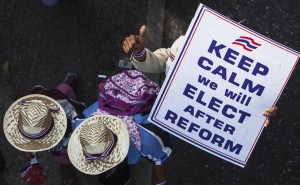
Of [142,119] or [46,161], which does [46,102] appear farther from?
[46,161]

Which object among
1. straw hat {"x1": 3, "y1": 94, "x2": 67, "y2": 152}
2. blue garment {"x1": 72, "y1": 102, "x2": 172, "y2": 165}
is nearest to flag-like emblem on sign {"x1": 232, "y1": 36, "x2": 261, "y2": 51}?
blue garment {"x1": 72, "y1": 102, "x2": 172, "y2": 165}

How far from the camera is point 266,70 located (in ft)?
6.86

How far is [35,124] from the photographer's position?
248 centimetres

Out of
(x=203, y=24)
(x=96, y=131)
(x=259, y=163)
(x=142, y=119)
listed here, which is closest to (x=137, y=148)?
(x=142, y=119)

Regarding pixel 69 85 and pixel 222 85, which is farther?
pixel 69 85

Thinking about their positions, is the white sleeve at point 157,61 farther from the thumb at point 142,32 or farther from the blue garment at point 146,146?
the blue garment at point 146,146

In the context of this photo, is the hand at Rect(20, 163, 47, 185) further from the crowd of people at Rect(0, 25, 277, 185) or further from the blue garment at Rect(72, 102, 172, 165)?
the blue garment at Rect(72, 102, 172, 165)

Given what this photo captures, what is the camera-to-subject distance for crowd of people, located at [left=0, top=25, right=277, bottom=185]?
2408mm

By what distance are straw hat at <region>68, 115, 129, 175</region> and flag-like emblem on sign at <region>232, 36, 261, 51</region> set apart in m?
0.87

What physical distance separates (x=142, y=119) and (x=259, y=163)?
131 centimetres

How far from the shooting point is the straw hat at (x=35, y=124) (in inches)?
97.9

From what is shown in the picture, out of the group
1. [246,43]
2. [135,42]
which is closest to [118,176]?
[135,42]

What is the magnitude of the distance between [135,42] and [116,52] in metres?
1.36

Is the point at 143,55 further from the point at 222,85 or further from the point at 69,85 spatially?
the point at 69,85
